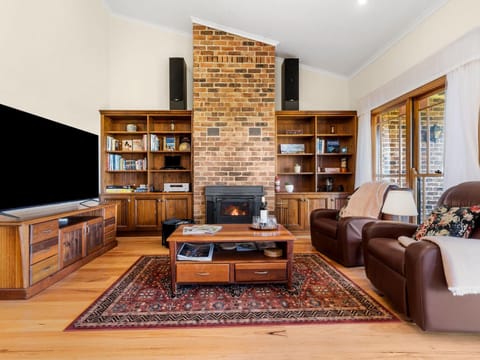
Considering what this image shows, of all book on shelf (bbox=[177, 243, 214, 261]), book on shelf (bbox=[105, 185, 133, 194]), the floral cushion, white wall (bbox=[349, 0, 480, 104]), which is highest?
white wall (bbox=[349, 0, 480, 104])

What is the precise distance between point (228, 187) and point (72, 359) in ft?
9.82

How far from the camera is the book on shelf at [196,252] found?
2.28 metres

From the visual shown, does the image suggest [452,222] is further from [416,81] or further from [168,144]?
[168,144]

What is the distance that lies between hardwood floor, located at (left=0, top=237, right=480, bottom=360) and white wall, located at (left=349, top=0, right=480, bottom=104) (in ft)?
8.28

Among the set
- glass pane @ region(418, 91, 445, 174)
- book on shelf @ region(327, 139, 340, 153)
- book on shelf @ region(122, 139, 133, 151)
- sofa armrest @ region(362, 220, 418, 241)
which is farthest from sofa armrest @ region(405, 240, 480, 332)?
book on shelf @ region(122, 139, 133, 151)

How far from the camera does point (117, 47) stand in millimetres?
4629

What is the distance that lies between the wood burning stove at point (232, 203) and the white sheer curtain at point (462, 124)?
95.1 inches

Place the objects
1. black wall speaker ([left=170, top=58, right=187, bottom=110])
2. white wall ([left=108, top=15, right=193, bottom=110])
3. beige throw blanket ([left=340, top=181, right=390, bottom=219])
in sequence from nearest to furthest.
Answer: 1. beige throw blanket ([left=340, top=181, right=390, bottom=219])
2. black wall speaker ([left=170, top=58, right=187, bottom=110])
3. white wall ([left=108, top=15, right=193, bottom=110])

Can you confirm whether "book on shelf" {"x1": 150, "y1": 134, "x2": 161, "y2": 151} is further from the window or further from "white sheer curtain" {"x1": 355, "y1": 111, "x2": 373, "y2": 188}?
the window

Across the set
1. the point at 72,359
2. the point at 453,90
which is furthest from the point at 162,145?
the point at 453,90

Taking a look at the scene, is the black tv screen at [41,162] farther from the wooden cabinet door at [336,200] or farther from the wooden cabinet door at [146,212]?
the wooden cabinet door at [336,200]

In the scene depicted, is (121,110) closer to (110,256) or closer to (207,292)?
(110,256)

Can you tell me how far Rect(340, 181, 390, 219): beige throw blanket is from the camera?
3027 millimetres

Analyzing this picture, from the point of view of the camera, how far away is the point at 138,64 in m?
4.65
